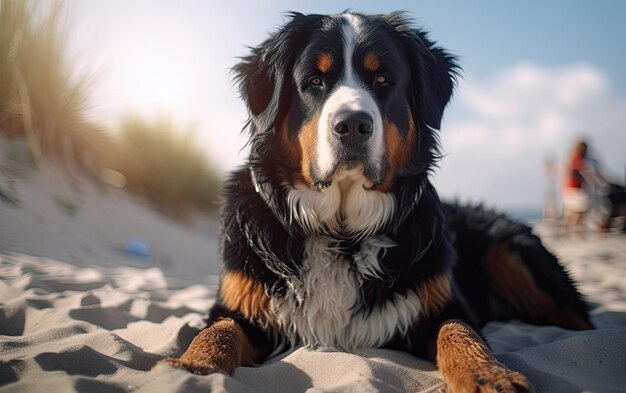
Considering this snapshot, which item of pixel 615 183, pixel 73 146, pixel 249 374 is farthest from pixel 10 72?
pixel 615 183

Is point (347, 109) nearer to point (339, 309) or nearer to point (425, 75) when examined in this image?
point (425, 75)

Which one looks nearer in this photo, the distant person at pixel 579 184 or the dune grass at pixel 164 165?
the dune grass at pixel 164 165

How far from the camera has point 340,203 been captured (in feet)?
9.06

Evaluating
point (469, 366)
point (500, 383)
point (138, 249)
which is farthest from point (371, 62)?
point (138, 249)

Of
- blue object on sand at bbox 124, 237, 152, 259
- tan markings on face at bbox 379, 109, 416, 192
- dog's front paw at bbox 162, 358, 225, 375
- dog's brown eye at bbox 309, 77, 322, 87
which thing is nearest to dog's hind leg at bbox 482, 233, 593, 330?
tan markings on face at bbox 379, 109, 416, 192

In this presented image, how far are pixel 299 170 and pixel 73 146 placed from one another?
6267mm

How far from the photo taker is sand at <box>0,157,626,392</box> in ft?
6.34

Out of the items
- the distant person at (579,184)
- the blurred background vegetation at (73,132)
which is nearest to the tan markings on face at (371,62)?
the blurred background vegetation at (73,132)

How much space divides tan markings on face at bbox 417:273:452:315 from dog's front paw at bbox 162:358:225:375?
3.43 feet

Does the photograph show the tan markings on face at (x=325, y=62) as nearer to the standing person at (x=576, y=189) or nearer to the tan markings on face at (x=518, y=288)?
the tan markings on face at (x=518, y=288)

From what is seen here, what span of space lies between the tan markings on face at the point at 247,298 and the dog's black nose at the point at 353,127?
2.75ft

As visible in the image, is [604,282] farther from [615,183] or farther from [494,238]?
[615,183]

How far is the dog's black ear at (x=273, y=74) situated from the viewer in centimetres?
281

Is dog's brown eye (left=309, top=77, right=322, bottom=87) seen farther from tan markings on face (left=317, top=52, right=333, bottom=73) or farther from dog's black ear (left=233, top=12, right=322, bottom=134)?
dog's black ear (left=233, top=12, right=322, bottom=134)
